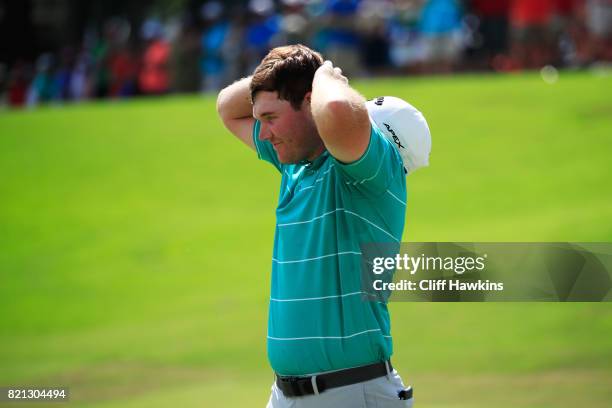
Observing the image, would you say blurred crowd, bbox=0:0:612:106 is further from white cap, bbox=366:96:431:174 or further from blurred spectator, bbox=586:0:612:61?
white cap, bbox=366:96:431:174

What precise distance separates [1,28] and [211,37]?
11.6m

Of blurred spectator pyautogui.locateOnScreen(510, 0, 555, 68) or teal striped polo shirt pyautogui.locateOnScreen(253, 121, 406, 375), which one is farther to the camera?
blurred spectator pyautogui.locateOnScreen(510, 0, 555, 68)

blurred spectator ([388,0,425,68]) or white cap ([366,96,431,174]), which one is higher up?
blurred spectator ([388,0,425,68])

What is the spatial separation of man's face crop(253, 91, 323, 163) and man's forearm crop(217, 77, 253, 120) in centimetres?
77

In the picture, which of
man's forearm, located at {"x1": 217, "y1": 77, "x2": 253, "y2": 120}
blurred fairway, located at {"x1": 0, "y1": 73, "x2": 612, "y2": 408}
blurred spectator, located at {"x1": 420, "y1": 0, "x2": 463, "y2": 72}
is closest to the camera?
man's forearm, located at {"x1": 217, "y1": 77, "x2": 253, "y2": 120}

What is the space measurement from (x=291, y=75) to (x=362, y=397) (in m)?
1.13

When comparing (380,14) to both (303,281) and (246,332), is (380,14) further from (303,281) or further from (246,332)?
(303,281)

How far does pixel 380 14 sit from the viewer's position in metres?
19.0

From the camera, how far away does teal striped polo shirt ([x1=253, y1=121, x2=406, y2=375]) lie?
384 centimetres

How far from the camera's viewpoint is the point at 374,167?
3686mm

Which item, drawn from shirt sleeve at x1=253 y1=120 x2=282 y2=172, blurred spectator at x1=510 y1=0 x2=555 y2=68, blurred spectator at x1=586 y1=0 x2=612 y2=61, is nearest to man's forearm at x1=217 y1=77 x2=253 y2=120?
shirt sleeve at x1=253 y1=120 x2=282 y2=172

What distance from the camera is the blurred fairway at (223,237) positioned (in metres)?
11.0

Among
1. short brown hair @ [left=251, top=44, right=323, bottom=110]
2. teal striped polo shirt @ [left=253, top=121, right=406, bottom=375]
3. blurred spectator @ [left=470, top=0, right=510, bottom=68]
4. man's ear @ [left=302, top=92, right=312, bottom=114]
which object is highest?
blurred spectator @ [left=470, top=0, right=510, bottom=68]

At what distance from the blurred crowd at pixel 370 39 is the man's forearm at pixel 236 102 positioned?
1354cm
